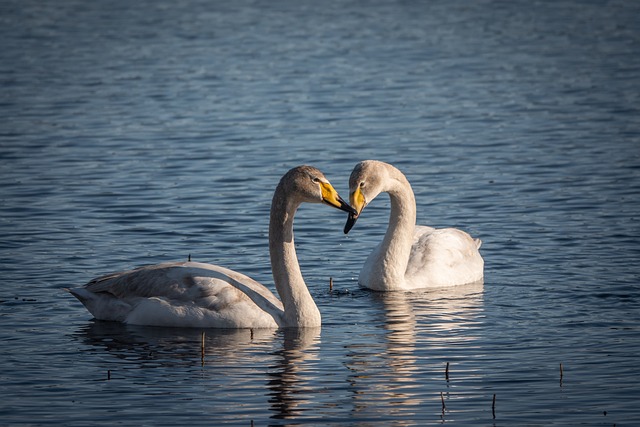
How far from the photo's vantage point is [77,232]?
60.7 ft

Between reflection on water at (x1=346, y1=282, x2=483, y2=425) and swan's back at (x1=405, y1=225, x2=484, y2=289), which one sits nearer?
reflection on water at (x1=346, y1=282, x2=483, y2=425)

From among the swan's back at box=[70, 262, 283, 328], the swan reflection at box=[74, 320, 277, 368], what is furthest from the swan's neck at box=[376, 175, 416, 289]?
the swan reflection at box=[74, 320, 277, 368]

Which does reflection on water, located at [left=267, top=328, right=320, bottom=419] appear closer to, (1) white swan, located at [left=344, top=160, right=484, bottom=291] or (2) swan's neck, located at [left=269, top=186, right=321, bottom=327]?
(2) swan's neck, located at [left=269, top=186, right=321, bottom=327]

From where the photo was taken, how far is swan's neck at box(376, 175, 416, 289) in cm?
1598

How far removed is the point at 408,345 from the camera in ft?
43.1

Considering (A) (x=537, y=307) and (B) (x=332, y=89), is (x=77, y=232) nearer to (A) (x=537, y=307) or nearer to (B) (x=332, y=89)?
(A) (x=537, y=307)

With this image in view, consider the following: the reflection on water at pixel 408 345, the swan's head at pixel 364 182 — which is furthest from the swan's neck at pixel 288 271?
the swan's head at pixel 364 182

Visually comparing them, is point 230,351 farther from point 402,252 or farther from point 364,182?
point 402,252

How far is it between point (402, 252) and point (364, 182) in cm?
111

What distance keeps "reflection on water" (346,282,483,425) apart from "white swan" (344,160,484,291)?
0.19 meters

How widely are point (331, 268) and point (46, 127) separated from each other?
12.0m

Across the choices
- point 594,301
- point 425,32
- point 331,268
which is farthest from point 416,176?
Answer: point 425,32

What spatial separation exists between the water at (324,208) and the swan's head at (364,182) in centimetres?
113

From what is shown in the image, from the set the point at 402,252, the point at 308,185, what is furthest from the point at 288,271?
the point at 402,252
